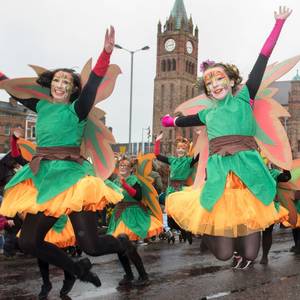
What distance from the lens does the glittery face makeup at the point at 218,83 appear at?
17.3ft

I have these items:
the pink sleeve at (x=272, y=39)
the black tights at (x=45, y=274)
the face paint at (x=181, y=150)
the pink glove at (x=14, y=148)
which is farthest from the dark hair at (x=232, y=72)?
the face paint at (x=181, y=150)

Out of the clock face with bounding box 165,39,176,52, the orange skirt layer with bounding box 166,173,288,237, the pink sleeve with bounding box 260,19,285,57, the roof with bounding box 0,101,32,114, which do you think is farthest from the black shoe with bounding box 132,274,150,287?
the clock face with bounding box 165,39,176,52

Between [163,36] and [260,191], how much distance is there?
119 m

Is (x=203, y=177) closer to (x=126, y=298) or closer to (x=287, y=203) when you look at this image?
(x=126, y=298)

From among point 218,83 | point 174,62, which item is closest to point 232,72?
point 218,83

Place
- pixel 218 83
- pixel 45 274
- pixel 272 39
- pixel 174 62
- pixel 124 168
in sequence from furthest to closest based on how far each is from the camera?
1. pixel 174 62
2. pixel 124 168
3. pixel 45 274
4. pixel 218 83
5. pixel 272 39

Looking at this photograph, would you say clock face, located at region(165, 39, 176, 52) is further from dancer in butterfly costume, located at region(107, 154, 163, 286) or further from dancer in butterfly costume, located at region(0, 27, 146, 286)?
dancer in butterfly costume, located at region(0, 27, 146, 286)

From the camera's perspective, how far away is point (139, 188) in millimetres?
7820

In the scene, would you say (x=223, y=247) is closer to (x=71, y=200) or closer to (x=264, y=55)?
(x=71, y=200)

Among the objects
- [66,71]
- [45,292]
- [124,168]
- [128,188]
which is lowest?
[45,292]

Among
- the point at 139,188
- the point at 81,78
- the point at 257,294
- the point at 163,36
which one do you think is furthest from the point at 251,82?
the point at 163,36

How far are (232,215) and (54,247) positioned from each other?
161 cm

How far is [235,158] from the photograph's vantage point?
4.91 m

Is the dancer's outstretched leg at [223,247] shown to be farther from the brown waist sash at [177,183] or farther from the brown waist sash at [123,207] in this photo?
the brown waist sash at [177,183]
